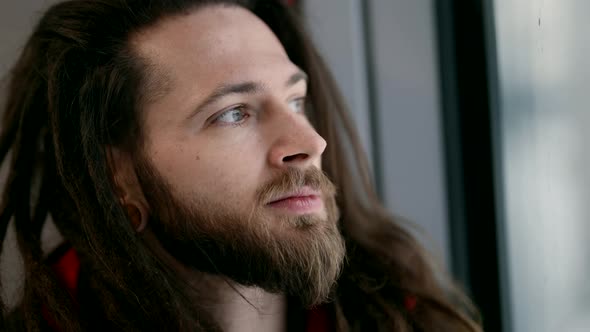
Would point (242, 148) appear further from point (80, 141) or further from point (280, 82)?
point (80, 141)

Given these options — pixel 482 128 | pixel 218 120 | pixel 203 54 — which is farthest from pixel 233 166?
pixel 482 128

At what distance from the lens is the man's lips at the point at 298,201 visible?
1.04 metres

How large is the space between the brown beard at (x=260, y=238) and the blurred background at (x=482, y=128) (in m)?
0.34

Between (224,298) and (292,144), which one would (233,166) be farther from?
(224,298)

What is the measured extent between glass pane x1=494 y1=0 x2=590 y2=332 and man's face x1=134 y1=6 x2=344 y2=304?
34 cm

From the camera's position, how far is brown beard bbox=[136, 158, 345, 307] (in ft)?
3.39

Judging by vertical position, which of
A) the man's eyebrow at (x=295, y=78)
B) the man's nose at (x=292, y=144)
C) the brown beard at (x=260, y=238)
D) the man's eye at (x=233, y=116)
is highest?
the man's eyebrow at (x=295, y=78)

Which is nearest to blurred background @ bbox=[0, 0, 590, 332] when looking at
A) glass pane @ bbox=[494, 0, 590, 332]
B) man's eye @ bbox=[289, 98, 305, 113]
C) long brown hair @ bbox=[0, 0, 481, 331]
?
glass pane @ bbox=[494, 0, 590, 332]

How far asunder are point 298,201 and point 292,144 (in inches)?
3.5

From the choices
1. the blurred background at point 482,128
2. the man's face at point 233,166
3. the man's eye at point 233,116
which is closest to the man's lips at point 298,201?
the man's face at point 233,166

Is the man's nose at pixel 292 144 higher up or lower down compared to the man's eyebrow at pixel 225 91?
lower down

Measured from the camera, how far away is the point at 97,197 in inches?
41.7

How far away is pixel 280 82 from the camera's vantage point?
1.10 m

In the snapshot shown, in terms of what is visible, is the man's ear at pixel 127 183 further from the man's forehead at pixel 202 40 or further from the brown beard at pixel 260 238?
the man's forehead at pixel 202 40
